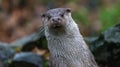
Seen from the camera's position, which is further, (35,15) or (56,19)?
(35,15)

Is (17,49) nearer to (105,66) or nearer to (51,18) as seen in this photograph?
(105,66)

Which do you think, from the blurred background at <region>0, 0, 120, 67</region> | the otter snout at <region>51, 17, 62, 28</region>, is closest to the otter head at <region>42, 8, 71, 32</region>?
the otter snout at <region>51, 17, 62, 28</region>

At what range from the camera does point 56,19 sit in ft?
23.7

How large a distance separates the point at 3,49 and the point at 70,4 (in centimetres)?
749

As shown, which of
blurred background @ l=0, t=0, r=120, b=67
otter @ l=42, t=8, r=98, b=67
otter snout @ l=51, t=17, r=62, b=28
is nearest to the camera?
otter snout @ l=51, t=17, r=62, b=28

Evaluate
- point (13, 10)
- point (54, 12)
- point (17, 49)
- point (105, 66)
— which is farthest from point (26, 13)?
point (54, 12)

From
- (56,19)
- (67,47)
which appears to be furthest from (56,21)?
(67,47)

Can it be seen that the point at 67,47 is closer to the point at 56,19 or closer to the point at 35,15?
the point at 56,19

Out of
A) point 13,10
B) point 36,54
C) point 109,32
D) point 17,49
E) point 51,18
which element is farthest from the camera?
point 13,10

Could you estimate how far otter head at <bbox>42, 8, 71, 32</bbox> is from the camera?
286 inches

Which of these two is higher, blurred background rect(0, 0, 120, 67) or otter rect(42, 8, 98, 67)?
otter rect(42, 8, 98, 67)

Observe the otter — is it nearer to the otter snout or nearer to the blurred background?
the otter snout

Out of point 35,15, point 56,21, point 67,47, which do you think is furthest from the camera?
point 35,15

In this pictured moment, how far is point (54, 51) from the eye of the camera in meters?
7.66
